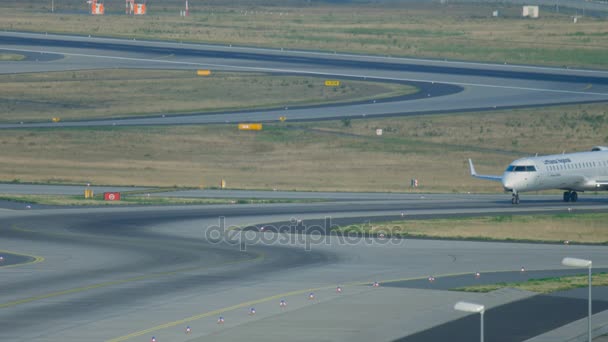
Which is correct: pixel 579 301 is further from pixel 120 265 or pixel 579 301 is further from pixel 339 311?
pixel 120 265

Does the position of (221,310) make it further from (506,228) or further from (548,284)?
(506,228)

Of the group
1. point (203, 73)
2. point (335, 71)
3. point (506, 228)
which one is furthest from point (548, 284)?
point (335, 71)

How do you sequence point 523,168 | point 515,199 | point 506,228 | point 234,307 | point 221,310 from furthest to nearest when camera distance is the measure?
point 515,199
point 523,168
point 506,228
point 234,307
point 221,310

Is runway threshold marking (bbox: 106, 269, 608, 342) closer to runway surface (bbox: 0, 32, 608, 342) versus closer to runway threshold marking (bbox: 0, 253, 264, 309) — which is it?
runway surface (bbox: 0, 32, 608, 342)

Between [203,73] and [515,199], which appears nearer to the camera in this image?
[515,199]

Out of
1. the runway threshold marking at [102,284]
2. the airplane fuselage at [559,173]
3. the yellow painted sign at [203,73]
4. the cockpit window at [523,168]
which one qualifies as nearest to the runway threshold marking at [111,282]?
the runway threshold marking at [102,284]

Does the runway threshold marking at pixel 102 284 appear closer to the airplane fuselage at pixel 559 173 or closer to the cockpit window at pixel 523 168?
the airplane fuselage at pixel 559 173

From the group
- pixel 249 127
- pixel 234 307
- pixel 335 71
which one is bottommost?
pixel 234 307
